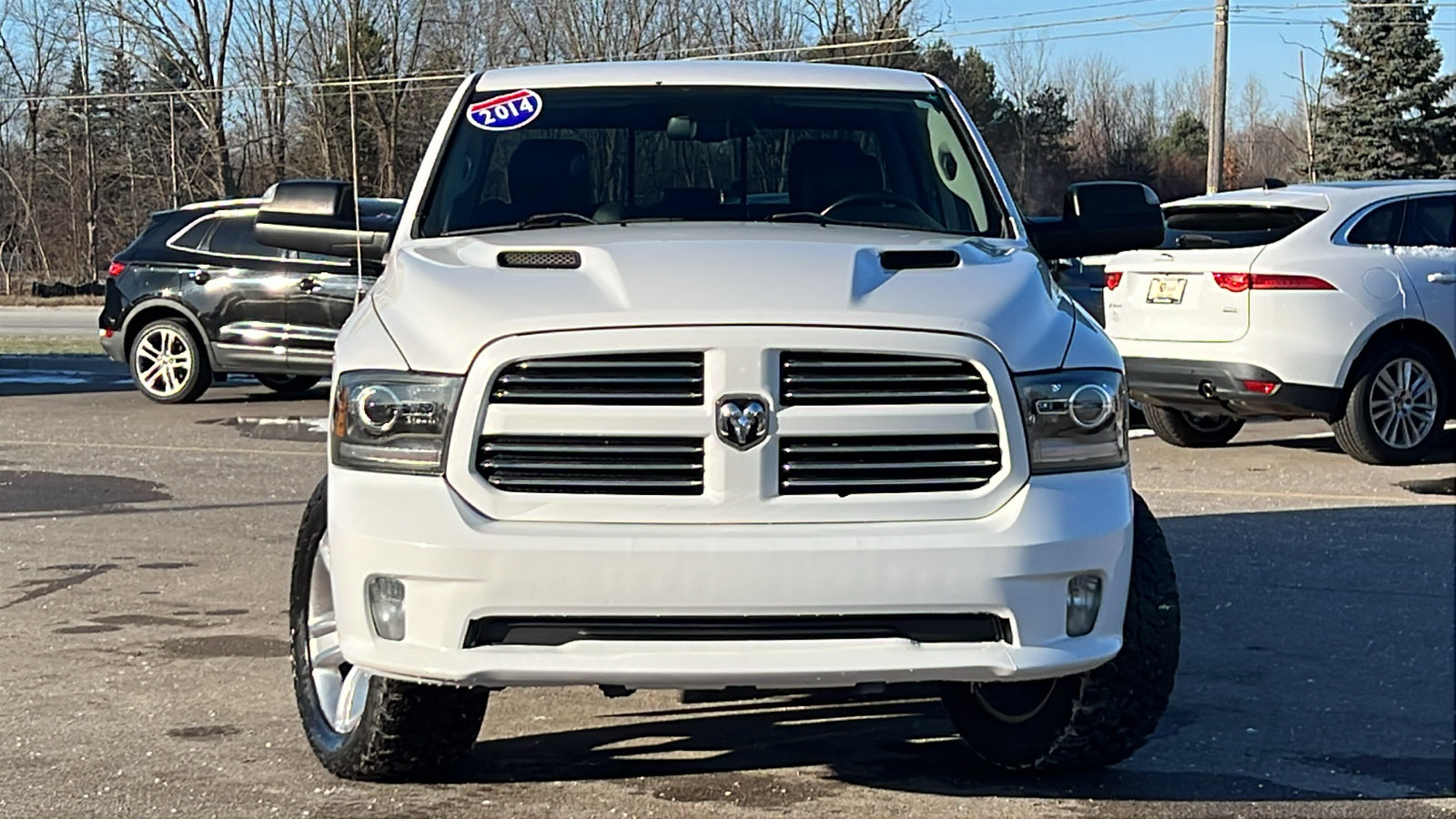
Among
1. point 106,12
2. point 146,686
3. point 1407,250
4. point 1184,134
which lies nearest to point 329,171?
point 106,12

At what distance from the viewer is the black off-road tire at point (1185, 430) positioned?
39.6ft

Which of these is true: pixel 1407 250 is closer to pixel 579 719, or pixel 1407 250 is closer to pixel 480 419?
pixel 579 719

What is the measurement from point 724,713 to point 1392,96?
175ft

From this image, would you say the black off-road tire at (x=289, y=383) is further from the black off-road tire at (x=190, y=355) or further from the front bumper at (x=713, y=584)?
the front bumper at (x=713, y=584)

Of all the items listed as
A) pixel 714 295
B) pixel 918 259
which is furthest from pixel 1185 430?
pixel 714 295

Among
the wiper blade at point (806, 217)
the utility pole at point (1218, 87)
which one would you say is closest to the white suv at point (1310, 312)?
the wiper blade at point (806, 217)

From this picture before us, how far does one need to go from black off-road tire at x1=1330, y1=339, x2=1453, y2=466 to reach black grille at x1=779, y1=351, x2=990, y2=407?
7307mm

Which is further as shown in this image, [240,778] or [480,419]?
[240,778]

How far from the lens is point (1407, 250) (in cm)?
1092

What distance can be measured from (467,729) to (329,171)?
50388 millimetres

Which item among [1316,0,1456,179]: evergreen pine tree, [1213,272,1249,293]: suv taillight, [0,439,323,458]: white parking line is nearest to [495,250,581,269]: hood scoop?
[1213,272,1249,293]: suv taillight

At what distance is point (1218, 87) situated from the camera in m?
29.9

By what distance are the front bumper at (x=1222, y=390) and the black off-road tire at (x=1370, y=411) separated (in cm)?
14

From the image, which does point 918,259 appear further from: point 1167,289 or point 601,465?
point 1167,289
